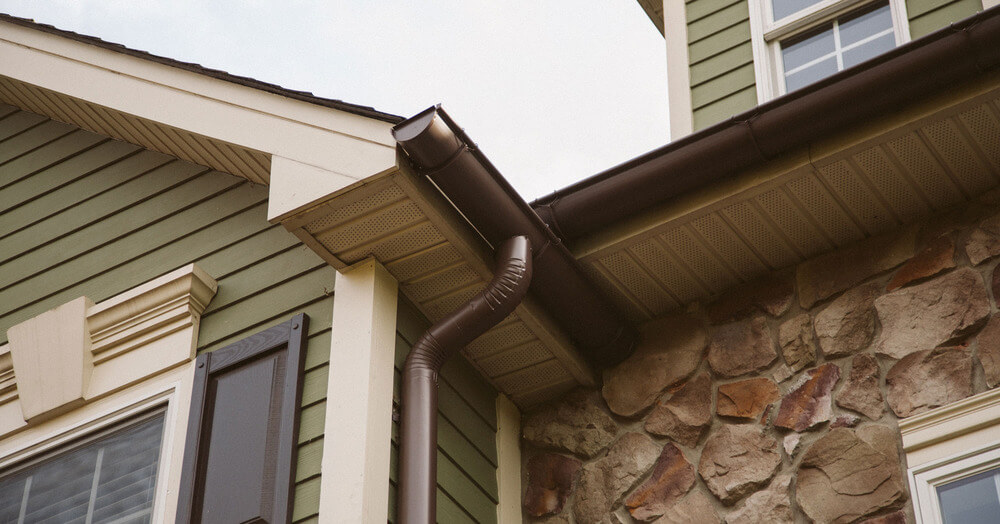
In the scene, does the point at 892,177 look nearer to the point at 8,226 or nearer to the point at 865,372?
the point at 865,372

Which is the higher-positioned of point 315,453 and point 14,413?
point 14,413

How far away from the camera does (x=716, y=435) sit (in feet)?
15.2

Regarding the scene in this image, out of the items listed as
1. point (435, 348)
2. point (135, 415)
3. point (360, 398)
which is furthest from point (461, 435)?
point (135, 415)

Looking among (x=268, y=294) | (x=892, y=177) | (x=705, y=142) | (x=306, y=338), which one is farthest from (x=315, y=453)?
(x=892, y=177)

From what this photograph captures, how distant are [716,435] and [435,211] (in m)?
1.42

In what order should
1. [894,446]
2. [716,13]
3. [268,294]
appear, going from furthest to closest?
[716,13] → [268,294] → [894,446]

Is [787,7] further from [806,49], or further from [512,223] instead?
[512,223]

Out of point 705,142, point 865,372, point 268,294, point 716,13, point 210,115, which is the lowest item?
point 865,372

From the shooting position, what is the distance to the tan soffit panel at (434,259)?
438cm

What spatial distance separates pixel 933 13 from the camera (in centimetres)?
555

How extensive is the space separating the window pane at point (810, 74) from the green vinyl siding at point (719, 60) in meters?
0.19

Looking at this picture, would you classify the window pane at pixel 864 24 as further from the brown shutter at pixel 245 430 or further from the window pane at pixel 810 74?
the brown shutter at pixel 245 430

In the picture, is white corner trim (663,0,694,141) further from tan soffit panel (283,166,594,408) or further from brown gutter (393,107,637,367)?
tan soffit panel (283,166,594,408)

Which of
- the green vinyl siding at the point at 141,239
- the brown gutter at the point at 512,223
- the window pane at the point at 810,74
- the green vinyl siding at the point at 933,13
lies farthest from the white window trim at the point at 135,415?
the green vinyl siding at the point at 933,13
